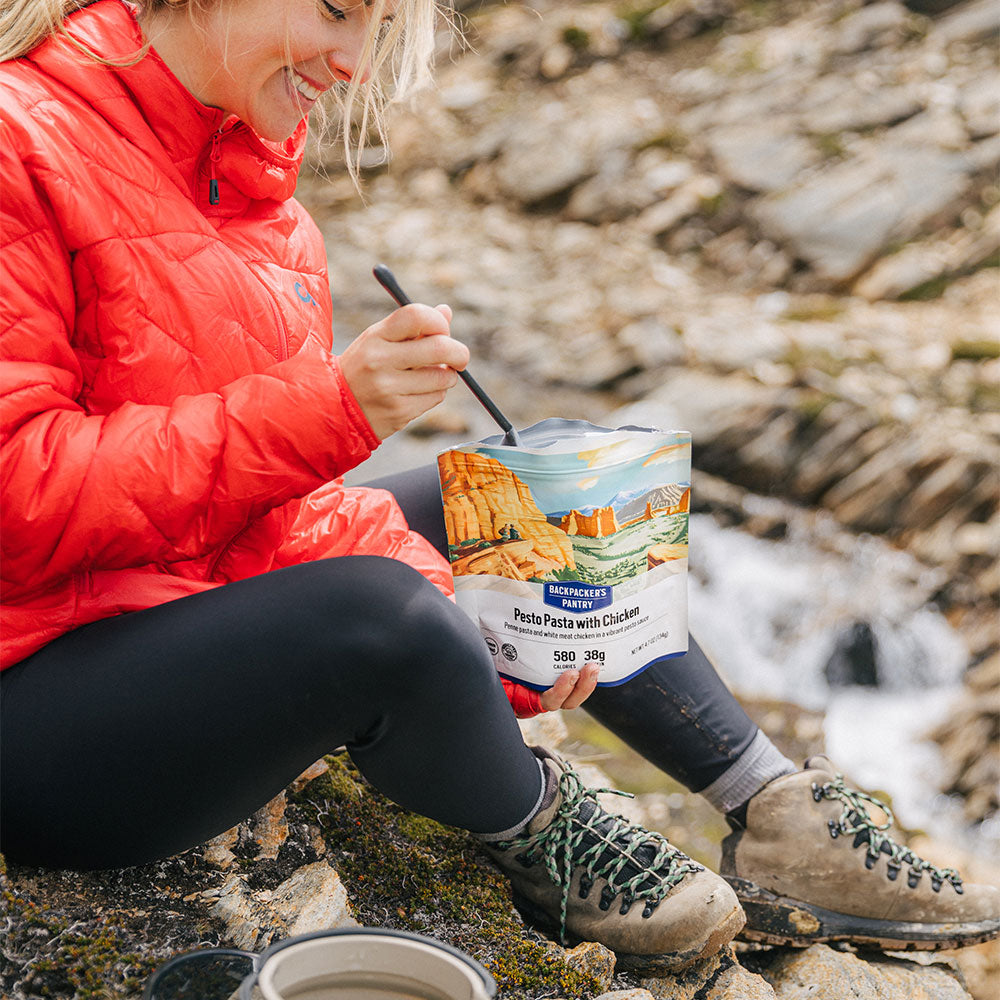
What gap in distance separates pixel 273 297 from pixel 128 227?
8.7 inches

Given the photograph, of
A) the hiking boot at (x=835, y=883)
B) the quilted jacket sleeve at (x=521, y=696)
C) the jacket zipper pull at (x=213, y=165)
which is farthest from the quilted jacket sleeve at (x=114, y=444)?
the hiking boot at (x=835, y=883)

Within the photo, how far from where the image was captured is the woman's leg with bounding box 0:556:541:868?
1.19 meters

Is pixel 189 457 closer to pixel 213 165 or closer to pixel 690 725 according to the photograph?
pixel 213 165

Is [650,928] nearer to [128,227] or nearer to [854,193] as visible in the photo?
[128,227]

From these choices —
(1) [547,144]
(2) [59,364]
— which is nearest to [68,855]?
(2) [59,364]

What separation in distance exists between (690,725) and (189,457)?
1.00m

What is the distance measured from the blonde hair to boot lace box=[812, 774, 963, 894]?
1343 mm

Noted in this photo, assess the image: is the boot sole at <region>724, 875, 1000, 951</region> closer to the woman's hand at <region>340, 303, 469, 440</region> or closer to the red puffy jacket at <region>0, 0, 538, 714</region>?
the red puffy jacket at <region>0, 0, 538, 714</region>

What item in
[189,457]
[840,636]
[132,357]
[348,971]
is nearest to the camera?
[348,971]

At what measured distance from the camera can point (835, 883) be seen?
5.74 feet

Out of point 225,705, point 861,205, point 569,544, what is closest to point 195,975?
point 225,705

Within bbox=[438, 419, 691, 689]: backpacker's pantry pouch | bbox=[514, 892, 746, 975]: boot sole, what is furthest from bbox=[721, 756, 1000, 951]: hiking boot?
bbox=[438, 419, 691, 689]: backpacker's pantry pouch

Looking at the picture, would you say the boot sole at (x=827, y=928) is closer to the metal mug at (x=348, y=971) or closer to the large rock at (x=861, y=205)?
the metal mug at (x=348, y=971)

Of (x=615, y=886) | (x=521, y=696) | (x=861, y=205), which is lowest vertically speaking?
(x=861, y=205)
